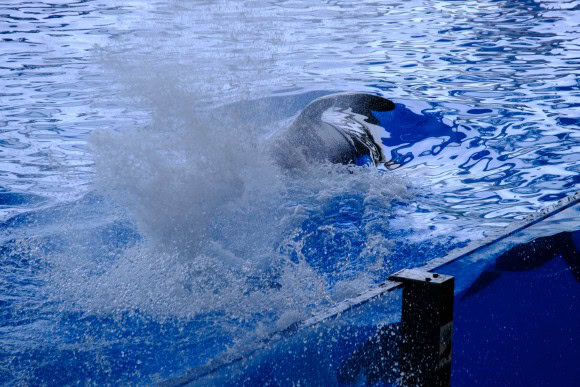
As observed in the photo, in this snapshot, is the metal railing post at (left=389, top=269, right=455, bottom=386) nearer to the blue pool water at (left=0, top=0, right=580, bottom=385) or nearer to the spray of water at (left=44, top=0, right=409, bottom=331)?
the blue pool water at (left=0, top=0, right=580, bottom=385)

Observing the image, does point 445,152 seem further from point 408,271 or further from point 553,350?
point 408,271

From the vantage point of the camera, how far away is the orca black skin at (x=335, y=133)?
537cm

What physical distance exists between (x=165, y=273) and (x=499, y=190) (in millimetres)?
2656

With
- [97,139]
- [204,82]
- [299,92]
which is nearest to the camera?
[97,139]

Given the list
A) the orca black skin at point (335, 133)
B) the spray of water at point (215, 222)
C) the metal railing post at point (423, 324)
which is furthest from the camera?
the orca black skin at point (335, 133)

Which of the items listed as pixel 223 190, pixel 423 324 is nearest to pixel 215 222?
pixel 223 190

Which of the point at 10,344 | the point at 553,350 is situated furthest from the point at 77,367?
the point at 553,350

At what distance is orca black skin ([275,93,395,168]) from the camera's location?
5.37 meters

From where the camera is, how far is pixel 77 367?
111 inches

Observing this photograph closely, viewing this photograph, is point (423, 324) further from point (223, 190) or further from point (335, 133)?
point (335, 133)

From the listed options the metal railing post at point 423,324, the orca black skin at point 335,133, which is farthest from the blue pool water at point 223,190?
the metal railing post at point 423,324

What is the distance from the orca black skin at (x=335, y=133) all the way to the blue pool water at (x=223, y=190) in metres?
0.17

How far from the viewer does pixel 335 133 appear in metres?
5.77

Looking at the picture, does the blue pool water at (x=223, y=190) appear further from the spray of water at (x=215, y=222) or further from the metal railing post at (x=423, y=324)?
the metal railing post at (x=423, y=324)
